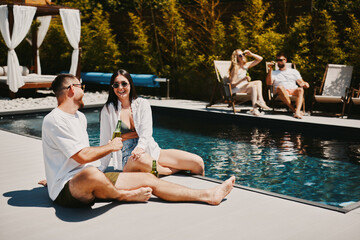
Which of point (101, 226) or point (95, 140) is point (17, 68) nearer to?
point (95, 140)

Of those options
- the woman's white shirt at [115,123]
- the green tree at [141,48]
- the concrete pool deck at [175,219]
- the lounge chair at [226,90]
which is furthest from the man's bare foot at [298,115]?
the green tree at [141,48]

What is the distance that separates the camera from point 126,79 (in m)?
3.29

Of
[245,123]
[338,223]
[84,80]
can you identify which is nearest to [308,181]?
[338,223]

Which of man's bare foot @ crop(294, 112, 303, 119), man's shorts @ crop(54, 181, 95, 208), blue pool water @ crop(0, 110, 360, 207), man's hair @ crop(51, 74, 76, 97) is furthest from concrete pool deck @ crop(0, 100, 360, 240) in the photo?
man's bare foot @ crop(294, 112, 303, 119)

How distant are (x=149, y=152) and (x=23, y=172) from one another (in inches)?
49.0

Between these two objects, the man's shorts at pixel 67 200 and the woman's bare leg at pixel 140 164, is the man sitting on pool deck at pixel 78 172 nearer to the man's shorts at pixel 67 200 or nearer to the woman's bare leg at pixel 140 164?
the man's shorts at pixel 67 200

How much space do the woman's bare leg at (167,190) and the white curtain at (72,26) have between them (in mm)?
9334

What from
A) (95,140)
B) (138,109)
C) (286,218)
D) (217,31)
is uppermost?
(217,31)

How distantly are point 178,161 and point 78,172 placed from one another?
118cm

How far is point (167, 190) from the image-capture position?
112 inches

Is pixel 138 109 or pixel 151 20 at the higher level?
pixel 151 20

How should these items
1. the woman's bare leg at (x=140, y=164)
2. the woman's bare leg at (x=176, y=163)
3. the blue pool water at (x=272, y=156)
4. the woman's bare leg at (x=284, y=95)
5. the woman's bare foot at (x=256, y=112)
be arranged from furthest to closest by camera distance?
Result: the woman's bare leg at (x=284, y=95), the woman's bare foot at (x=256, y=112), the blue pool water at (x=272, y=156), the woman's bare leg at (x=176, y=163), the woman's bare leg at (x=140, y=164)

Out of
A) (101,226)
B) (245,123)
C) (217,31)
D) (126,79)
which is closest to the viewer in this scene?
(101,226)

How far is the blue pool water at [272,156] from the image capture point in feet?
13.3
